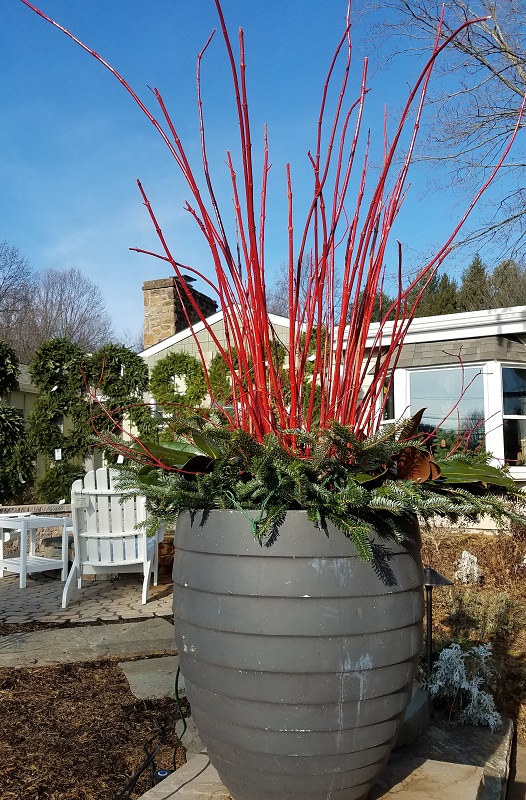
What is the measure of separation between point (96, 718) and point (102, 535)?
7.48 feet

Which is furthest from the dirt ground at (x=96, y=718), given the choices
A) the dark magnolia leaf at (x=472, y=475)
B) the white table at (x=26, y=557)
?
the white table at (x=26, y=557)

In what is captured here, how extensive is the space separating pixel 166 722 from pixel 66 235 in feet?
44.5

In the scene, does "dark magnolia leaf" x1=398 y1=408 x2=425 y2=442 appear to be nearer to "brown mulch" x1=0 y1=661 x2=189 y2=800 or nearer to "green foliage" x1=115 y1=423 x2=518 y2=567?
"green foliage" x1=115 y1=423 x2=518 y2=567

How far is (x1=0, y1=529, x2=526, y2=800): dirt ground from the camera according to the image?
7.16 feet


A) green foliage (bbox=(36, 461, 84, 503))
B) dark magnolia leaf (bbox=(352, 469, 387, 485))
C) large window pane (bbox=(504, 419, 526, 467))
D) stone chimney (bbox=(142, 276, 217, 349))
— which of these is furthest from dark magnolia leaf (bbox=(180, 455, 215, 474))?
stone chimney (bbox=(142, 276, 217, 349))

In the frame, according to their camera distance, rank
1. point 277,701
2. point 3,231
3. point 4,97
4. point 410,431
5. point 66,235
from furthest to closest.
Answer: point 3,231, point 66,235, point 4,97, point 410,431, point 277,701

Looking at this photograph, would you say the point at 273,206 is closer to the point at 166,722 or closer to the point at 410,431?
the point at 410,431

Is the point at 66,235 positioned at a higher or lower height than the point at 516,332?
higher

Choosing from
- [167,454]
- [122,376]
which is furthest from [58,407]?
[167,454]

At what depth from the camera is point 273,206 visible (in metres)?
1.56

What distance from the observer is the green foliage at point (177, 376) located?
33.7 feet

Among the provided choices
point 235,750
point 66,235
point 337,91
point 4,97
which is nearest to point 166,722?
point 235,750

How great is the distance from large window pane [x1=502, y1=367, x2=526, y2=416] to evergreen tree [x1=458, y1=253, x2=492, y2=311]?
11956 millimetres

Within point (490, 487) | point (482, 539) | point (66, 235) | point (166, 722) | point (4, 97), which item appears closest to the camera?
point (490, 487)
